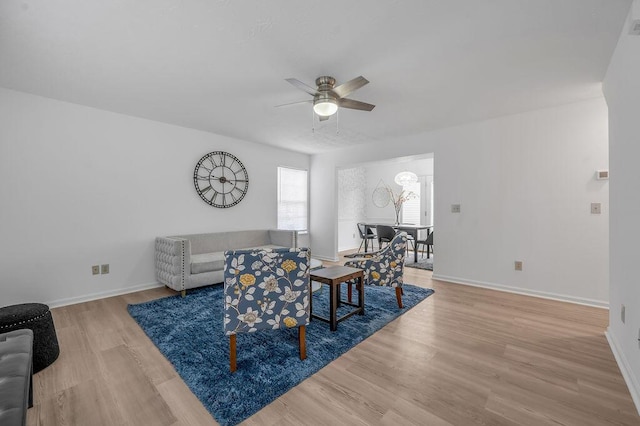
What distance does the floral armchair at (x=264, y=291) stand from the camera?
1.94 m

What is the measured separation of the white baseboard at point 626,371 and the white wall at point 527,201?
4.17 feet

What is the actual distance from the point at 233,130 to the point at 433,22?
11.0ft

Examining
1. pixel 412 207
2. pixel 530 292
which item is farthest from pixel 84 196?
pixel 412 207

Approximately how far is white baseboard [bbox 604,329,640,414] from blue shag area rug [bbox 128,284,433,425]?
1622 mm

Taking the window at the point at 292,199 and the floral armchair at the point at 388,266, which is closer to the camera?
the floral armchair at the point at 388,266

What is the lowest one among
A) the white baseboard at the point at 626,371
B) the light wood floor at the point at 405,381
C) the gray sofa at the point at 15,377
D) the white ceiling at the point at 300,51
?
the light wood floor at the point at 405,381

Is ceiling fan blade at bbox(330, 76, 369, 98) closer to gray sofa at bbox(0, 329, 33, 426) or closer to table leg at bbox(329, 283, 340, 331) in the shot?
table leg at bbox(329, 283, 340, 331)

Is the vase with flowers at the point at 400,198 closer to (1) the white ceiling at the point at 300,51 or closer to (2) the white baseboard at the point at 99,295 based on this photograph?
(1) the white ceiling at the point at 300,51

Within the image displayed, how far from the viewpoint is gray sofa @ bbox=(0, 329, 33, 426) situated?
94 cm

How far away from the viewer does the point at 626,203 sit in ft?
6.23

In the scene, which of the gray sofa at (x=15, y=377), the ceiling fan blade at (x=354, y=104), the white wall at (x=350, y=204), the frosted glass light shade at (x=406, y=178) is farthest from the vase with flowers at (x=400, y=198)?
the gray sofa at (x=15, y=377)

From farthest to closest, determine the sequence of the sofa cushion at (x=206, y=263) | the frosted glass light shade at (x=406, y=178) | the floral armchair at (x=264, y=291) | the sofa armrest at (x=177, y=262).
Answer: the frosted glass light shade at (x=406, y=178), the sofa cushion at (x=206, y=263), the sofa armrest at (x=177, y=262), the floral armchair at (x=264, y=291)

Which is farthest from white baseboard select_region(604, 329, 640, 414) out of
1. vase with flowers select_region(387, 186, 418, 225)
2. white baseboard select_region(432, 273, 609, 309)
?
vase with flowers select_region(387, 186, 418, 225)

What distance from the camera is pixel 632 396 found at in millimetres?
1695
